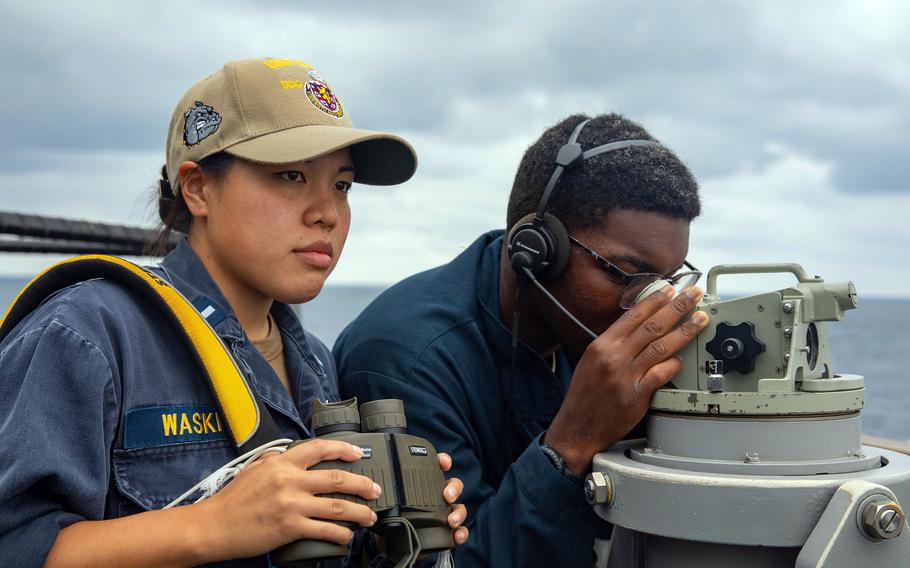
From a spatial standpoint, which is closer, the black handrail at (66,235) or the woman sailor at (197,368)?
the woman sailor at (197,368)

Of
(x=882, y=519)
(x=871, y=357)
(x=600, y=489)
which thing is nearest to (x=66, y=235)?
(x=600, y=489)

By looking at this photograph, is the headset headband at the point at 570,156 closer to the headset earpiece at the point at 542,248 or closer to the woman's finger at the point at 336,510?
the headset earpiece at the point at 542,248

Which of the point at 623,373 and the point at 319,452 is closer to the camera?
the point at 319,452

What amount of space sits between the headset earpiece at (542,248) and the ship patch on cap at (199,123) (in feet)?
2.86

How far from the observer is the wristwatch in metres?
2.21

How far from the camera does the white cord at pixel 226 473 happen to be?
1779 mm

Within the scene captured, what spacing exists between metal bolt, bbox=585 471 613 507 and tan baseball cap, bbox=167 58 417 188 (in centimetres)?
93

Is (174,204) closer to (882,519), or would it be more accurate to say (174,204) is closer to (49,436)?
(49,436)

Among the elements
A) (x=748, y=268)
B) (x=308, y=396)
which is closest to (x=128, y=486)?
(x=308, y=396)

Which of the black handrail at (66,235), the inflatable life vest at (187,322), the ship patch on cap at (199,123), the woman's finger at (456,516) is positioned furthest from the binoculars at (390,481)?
the black handrail at (66,235)

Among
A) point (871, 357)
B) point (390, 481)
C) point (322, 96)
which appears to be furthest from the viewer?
point (871, 357)

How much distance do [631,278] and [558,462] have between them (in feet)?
1.88

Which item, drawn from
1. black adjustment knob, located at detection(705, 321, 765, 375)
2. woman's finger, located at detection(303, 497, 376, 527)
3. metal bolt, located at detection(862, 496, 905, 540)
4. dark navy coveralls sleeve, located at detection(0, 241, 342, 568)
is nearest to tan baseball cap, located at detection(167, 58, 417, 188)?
dark navy coveralls sleeve, located at detection(0, 241, 342, 568)

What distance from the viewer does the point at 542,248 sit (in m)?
2.54
